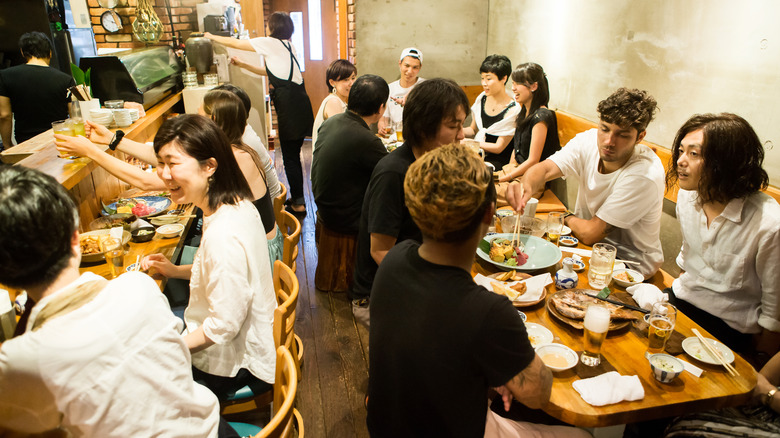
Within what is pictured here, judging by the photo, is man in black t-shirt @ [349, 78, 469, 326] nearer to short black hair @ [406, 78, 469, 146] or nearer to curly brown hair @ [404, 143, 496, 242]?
short black hair @ [406, 78, 469, 146]

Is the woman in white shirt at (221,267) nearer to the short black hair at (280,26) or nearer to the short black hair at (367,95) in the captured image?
the short black hair at (367,95)

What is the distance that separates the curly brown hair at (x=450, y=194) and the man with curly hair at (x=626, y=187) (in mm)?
1092

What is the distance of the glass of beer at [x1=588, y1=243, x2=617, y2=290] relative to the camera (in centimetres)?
194

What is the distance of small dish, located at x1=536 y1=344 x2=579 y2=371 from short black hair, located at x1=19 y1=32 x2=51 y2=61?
15.4 feet

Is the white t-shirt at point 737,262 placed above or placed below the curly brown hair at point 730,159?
below

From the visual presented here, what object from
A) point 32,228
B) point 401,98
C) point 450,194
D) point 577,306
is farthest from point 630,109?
point 401,98

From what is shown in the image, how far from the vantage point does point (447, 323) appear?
1130 millimetres

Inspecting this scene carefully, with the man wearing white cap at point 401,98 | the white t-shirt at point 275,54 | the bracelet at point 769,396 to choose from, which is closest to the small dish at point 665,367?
the bracelet at point 769,396

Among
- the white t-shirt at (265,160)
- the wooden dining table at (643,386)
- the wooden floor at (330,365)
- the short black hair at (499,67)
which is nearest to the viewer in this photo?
the wooden dining table at (643,386)


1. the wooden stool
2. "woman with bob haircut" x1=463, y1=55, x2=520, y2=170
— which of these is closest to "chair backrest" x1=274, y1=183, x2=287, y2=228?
the wooden stool

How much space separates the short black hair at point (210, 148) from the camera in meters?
1.77

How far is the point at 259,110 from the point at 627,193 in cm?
460

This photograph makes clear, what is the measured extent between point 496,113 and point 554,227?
2.39 meters

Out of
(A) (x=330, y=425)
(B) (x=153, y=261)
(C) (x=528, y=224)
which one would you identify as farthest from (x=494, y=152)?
(B) (x=153, y=261)
